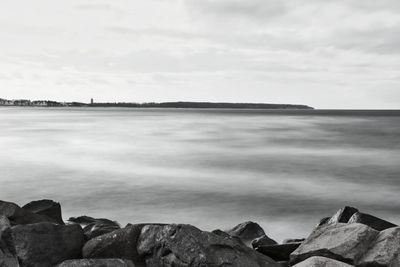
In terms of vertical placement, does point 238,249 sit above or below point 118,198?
above

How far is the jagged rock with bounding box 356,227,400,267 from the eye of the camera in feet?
17.7

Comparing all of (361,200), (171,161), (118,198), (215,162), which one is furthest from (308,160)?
(118,198)

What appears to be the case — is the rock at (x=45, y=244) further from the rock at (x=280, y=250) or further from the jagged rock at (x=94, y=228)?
the rock at (x=280, y=250)

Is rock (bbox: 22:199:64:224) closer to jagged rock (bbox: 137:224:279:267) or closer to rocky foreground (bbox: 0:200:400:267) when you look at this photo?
rocky foreground (bbox: 0:200:400:267)

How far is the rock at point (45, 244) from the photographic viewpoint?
5777 mm

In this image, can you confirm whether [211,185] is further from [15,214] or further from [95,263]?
[95,263]

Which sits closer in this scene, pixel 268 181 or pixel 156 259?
pixel 156 259

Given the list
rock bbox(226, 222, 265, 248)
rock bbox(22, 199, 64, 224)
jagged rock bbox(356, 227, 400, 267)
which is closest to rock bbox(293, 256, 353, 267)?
jagged rock bbox(356, 227, 400, 267)

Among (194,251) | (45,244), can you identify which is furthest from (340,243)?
(45,244)

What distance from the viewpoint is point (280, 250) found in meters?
6.78

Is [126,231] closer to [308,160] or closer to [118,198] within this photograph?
[118,198]

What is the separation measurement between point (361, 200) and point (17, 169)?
51.7 ft

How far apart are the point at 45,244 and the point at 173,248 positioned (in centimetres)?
172

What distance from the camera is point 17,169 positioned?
2206 centimetres
